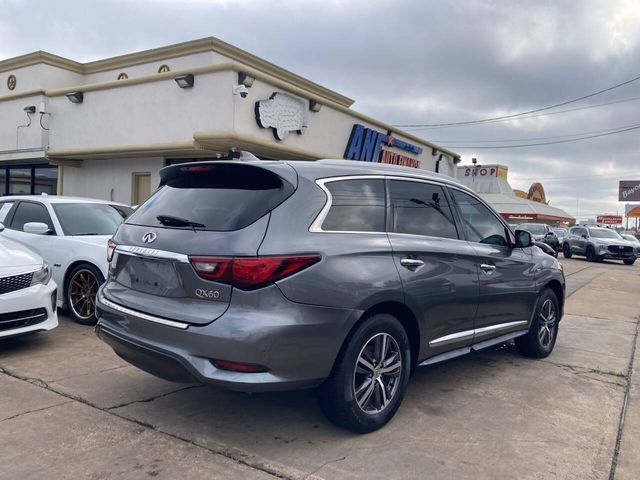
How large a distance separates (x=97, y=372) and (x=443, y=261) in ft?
10.1

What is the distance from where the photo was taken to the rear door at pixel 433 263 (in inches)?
156

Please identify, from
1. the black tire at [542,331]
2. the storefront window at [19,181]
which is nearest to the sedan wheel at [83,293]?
the black tire at [542,331]

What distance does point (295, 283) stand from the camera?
3244 mm

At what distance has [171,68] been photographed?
55.2 ft

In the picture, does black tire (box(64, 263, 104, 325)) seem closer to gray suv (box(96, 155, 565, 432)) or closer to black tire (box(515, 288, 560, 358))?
gray suv (box(96, 155, 565, 432))

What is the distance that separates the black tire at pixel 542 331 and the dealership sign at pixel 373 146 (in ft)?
34.6

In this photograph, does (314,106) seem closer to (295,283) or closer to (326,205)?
(326,205)

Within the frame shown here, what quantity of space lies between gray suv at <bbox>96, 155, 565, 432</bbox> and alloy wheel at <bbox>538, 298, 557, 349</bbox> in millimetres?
1651

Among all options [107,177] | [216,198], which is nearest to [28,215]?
[216,198]

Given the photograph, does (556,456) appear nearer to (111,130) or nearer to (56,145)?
(111,130)

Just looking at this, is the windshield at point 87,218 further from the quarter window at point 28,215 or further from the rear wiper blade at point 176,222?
the rear wiper blade at point 176,222

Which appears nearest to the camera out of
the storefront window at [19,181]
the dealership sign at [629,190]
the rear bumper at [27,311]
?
the rear bumper at [27,311]

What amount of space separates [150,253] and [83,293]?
3.63 m

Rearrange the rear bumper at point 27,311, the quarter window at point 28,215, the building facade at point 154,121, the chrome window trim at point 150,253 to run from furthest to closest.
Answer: the building facade at point 154,121 → the quarter window at point 28,215 → the rear bumper at point 27,311 → the chrome window trim at point 150,253
